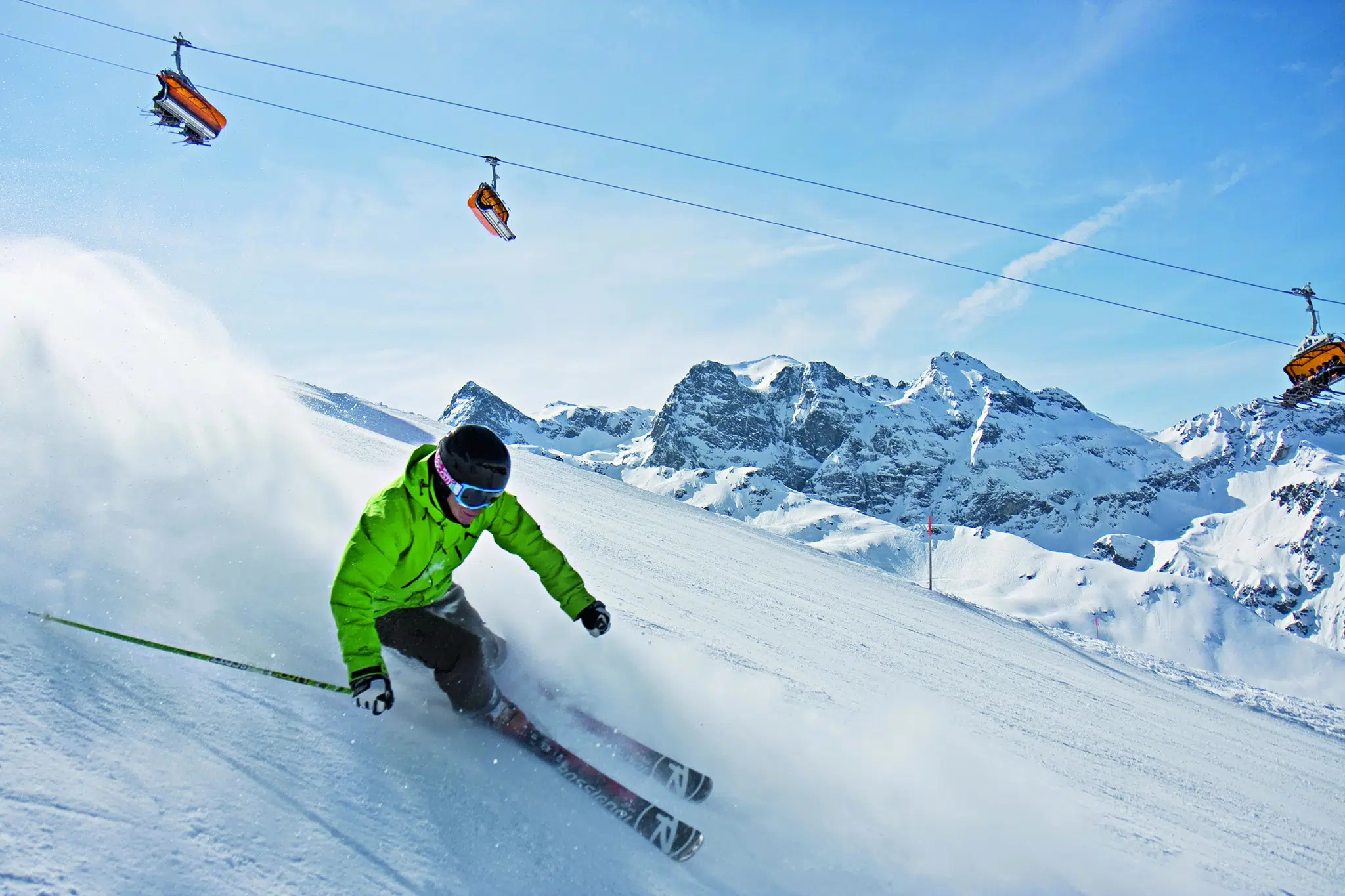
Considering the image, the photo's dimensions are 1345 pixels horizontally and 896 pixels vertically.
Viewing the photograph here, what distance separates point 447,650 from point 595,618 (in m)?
0.84

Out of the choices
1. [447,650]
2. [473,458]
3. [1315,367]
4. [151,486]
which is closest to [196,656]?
[447,650]

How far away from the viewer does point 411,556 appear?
11.3 feet

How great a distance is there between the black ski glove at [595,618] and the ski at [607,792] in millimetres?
593

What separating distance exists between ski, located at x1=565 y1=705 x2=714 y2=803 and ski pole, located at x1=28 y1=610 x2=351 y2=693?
1342mm

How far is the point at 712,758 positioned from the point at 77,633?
9.80 feet

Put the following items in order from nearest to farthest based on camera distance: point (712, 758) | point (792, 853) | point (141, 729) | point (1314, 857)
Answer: point (141, 729), point (792, 853), point (712, 758), point (1314, 857)

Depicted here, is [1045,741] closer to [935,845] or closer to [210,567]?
[935,845]

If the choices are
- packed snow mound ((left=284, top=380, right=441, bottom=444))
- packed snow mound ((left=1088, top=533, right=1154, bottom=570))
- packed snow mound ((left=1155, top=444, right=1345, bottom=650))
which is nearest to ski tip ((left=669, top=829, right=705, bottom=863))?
packed snow mound ((left=284, top=380, right=441, bottom=444))

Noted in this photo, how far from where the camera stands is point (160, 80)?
9906 mm

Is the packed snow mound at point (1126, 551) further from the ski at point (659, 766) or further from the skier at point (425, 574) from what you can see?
the skier at point (425, 574)

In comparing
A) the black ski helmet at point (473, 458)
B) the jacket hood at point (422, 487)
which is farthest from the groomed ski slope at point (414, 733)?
the black ski helmet at point (473, 458)

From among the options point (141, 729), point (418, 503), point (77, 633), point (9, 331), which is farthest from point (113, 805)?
point (9, 331)

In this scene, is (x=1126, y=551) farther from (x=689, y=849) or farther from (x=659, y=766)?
(x=689, y=849)

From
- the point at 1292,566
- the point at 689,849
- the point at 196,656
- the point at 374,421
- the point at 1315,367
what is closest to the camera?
the point at 689,849
